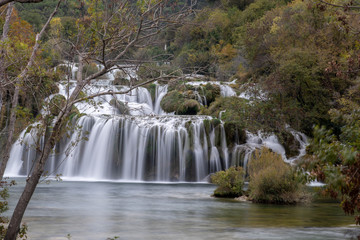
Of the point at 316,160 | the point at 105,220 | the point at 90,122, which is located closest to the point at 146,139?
the point at 90,122

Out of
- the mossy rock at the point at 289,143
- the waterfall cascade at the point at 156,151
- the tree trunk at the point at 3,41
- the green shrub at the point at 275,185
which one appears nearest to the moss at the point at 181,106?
the waterfall cascade at the point at 156,151

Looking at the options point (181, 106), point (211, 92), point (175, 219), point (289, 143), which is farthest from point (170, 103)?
point (175, 219)

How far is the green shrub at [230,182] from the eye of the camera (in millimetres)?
17406

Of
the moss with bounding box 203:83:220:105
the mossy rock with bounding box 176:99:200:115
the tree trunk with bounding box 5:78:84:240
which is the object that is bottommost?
the tree trunk with bounding box 5:78:84:240

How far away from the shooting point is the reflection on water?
10.2 meters

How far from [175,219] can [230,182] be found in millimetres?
5789

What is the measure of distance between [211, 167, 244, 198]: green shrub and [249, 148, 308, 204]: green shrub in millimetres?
1029

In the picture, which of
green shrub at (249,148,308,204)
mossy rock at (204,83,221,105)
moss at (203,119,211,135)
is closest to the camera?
green shrub at (249,148,308,204)

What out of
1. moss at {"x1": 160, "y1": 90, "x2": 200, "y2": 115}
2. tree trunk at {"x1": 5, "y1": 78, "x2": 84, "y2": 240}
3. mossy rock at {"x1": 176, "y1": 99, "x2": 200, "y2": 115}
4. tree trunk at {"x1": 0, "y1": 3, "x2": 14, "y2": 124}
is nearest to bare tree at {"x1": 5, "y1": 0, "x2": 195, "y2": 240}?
tree trunk at {"x1": 5, "y1": 78, "x2": 84, "y2": 240}

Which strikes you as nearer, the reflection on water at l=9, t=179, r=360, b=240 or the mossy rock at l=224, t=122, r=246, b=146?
the reflection on water at l=9, t=179, r=360, b=240

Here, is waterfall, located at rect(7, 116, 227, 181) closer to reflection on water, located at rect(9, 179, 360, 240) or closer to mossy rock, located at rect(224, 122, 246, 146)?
mossy rock, located at rect(224, 122, 246, 146)

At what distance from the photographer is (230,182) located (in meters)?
18.0

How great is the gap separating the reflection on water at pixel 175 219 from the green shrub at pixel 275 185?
0.59 meters

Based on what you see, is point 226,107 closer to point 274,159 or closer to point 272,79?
point 272,79
